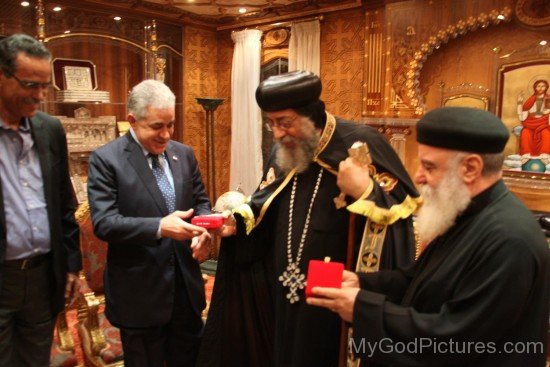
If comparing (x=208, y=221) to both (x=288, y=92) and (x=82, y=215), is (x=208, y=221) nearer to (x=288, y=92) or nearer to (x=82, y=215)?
(x=288, y=92)

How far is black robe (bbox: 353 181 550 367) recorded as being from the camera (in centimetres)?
117

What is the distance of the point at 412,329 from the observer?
128 centimetres

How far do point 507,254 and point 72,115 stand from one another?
518 cm

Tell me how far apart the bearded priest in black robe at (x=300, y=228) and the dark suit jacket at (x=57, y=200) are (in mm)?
675

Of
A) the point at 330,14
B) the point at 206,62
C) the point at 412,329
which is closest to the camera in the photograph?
the point at 412,329

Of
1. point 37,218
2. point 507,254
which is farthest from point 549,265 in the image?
point 37,218

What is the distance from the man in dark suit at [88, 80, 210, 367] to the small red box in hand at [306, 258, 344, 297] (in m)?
0.66

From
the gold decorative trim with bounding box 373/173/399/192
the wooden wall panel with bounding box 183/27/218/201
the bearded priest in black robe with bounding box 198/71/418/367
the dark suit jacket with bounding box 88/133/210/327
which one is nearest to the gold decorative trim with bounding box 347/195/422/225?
the bearded priest in black robe with bounding box 198/71/418/367

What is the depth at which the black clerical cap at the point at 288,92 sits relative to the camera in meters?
1.91

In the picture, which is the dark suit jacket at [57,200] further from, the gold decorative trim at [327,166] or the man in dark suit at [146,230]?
the gold decorative trim at [327,166]

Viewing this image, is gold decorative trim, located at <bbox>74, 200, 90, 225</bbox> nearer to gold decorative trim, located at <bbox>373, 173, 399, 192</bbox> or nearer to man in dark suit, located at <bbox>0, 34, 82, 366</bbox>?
man in dark suit, located at <bbox>0, 34, 82, 366</bbox>

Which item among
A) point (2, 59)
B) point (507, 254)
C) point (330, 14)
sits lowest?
point (507, 254)

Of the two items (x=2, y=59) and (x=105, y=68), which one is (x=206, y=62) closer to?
(x=105, y=68)

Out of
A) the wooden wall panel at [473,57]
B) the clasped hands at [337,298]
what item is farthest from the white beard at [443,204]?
the wooden wall panel at [473,57]
